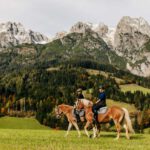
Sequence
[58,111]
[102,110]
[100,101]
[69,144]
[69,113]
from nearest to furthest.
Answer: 1. [69,144]
2. [102,110]
3. [100,101]
4. [69,113]
5. [58,111]

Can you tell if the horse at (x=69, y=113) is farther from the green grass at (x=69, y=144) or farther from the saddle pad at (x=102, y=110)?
the green grass at (x=69, y=144)

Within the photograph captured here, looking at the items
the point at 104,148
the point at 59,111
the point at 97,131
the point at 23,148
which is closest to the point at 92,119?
the point at 97,131

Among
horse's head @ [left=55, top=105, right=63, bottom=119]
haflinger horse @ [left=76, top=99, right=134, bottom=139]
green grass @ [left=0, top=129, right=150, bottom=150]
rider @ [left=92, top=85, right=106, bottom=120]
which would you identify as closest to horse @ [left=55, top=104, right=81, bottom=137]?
horse's head @ [left=55, top=105, right=63, bottom=119]

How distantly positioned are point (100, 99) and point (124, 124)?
12.6 feet

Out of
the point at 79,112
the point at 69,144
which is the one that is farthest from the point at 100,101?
the point at 69,144

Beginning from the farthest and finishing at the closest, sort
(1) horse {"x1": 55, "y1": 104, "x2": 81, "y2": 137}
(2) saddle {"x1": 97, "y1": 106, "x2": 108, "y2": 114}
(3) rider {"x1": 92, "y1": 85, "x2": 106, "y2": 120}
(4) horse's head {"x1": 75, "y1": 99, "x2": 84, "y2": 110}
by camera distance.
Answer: (1) horse {"x1": 55, "y1": 104, "x2": 81, "y2": 137} → (4) horse's head {"x1": 75, "y1": 99, "x2": 84, "y2": 110} → (3) rider {"x1": 92, "y1": 85, "x2": 106, "y2": 120} → (2) saddle {"x1": 97, "y1": 106, "x2": 108, "y2": 114}

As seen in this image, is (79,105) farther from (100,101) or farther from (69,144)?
(69,144)

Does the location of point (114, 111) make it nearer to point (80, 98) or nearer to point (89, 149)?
point (80, 98)

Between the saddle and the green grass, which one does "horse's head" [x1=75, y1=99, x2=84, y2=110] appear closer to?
the saddle

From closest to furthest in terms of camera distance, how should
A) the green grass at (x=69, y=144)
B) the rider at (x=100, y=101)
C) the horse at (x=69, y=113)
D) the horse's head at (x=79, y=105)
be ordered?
the green grass at (x=69, y=144) < the rider at (x=100, y=101) < the horse's head at (x=79, y=105) < the horse at (x=69, y=113)

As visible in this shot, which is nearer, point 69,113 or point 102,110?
point 102,110

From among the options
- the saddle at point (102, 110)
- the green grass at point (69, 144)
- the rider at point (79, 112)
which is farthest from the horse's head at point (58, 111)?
the green grass at point (69, 144)

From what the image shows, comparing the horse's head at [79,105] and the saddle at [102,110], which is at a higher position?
the horse's head at [79,105]

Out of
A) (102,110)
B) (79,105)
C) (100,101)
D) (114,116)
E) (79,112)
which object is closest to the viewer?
(114,116)
